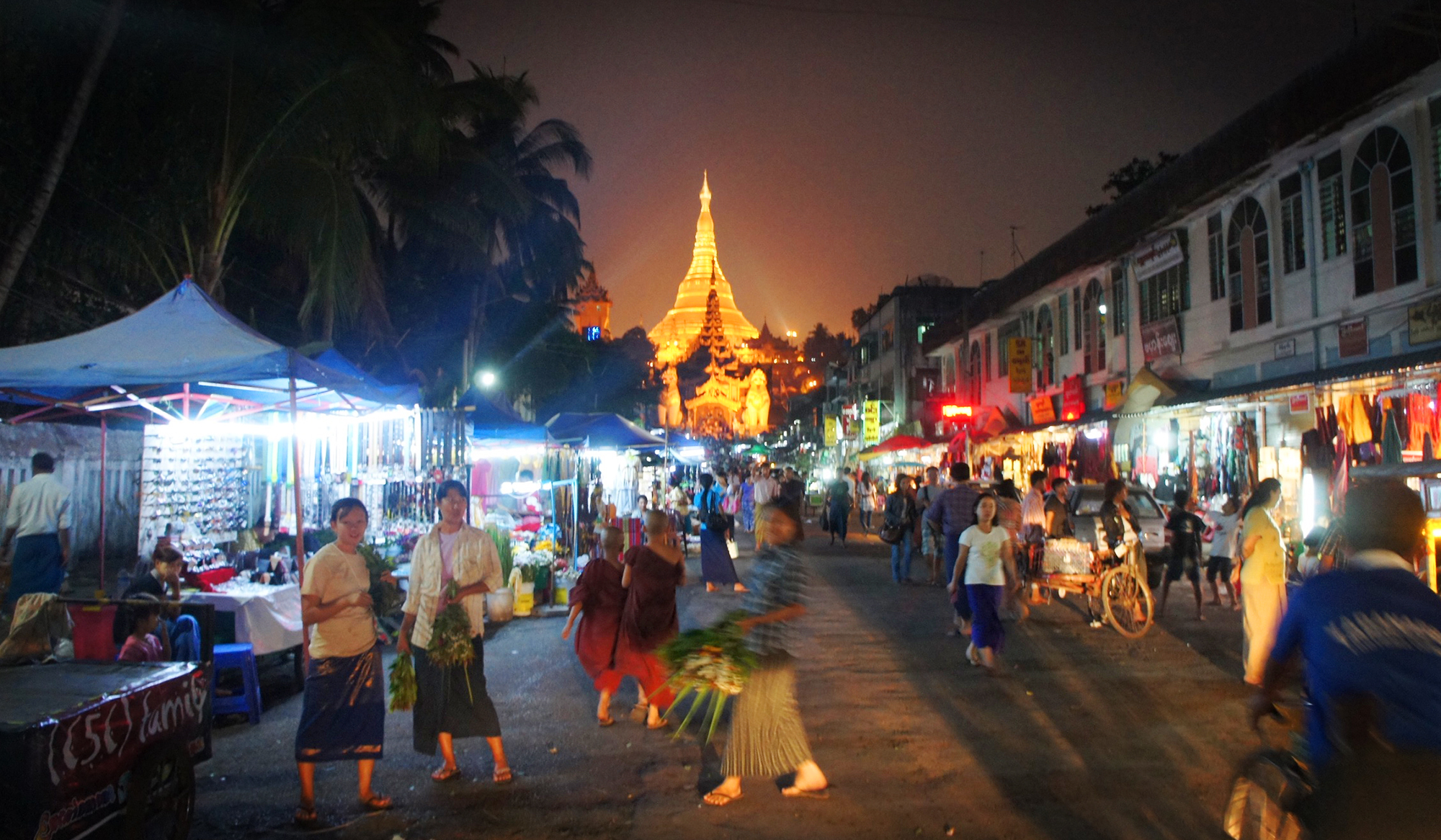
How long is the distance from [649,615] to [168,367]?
13.9 feet

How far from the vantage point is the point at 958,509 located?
11.6 m

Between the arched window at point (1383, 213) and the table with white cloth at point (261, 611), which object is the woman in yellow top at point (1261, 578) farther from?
the table with white cloth at point (261, 611)

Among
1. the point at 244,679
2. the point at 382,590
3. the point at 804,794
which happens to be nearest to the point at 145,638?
the point at 244,679

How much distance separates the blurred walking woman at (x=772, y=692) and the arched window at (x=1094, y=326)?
18.0 metres

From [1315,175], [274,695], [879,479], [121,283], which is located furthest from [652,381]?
[274,695]

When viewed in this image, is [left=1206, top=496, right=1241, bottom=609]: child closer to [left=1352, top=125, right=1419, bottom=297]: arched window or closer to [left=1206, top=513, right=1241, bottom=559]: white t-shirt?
[left=1206, top=513, right=1241, bottom=559]: white t-shirt

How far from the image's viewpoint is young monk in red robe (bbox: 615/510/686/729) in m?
7.16

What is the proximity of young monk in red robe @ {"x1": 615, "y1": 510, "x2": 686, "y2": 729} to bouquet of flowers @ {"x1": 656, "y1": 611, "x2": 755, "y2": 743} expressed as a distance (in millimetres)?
1787

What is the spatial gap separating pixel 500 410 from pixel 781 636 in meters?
10.2

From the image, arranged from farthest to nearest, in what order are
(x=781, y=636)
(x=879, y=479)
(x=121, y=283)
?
(x=879, y=479) → (x=121, y=283) → (x=781, y=636)

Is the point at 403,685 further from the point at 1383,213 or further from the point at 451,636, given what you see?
the point at 1383,213

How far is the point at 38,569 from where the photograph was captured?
8695 mm

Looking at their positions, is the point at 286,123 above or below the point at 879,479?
above

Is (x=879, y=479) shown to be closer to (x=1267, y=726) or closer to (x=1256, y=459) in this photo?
(x=1256, y=459)
